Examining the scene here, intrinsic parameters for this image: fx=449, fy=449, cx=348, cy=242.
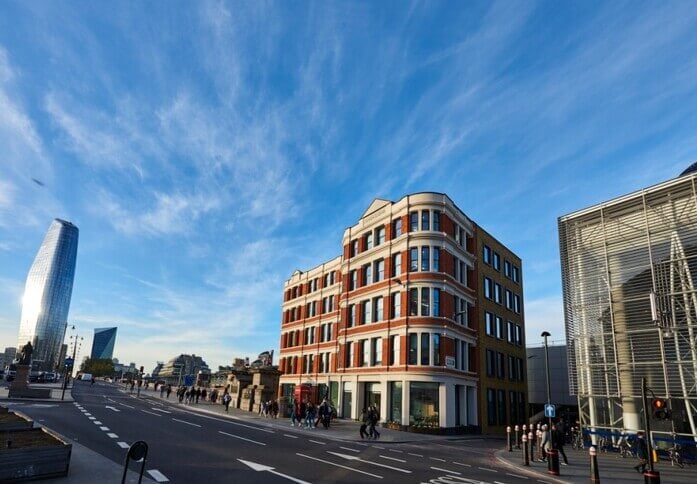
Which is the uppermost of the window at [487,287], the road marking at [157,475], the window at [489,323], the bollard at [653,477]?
the window at [487,287]

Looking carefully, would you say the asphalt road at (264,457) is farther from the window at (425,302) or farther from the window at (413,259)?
the window at (413,259)

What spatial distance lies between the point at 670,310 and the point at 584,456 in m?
8.52

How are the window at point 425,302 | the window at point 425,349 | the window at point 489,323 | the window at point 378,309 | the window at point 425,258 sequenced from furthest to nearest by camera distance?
the window at point 489,323 → the window at point 378,309 → the window at point 425,258 → the window at point 425,302 → the window at point 425,349

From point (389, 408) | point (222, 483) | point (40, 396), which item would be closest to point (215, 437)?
point (222, 483)

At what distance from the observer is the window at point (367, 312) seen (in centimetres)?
3869


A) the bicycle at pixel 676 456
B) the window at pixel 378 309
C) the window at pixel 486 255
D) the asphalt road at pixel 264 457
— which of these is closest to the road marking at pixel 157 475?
the asphalt road at pixel 264 457

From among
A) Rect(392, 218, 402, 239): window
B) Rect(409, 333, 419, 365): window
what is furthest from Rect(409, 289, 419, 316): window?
Rect(392, 218, 402, 239): window

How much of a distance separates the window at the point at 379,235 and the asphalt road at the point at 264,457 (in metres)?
19.3

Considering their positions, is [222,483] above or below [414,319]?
below

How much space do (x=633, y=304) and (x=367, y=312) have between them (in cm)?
2034

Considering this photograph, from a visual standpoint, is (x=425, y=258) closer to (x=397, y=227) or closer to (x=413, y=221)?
(x=413, y=221)

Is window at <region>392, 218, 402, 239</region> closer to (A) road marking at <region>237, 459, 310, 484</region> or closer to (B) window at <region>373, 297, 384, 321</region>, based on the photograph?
(B) window at <region>373, 297, 384, 321</region>

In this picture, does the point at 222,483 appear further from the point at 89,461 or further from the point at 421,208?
the point at 421,208

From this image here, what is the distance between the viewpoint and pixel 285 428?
27.3 meters
